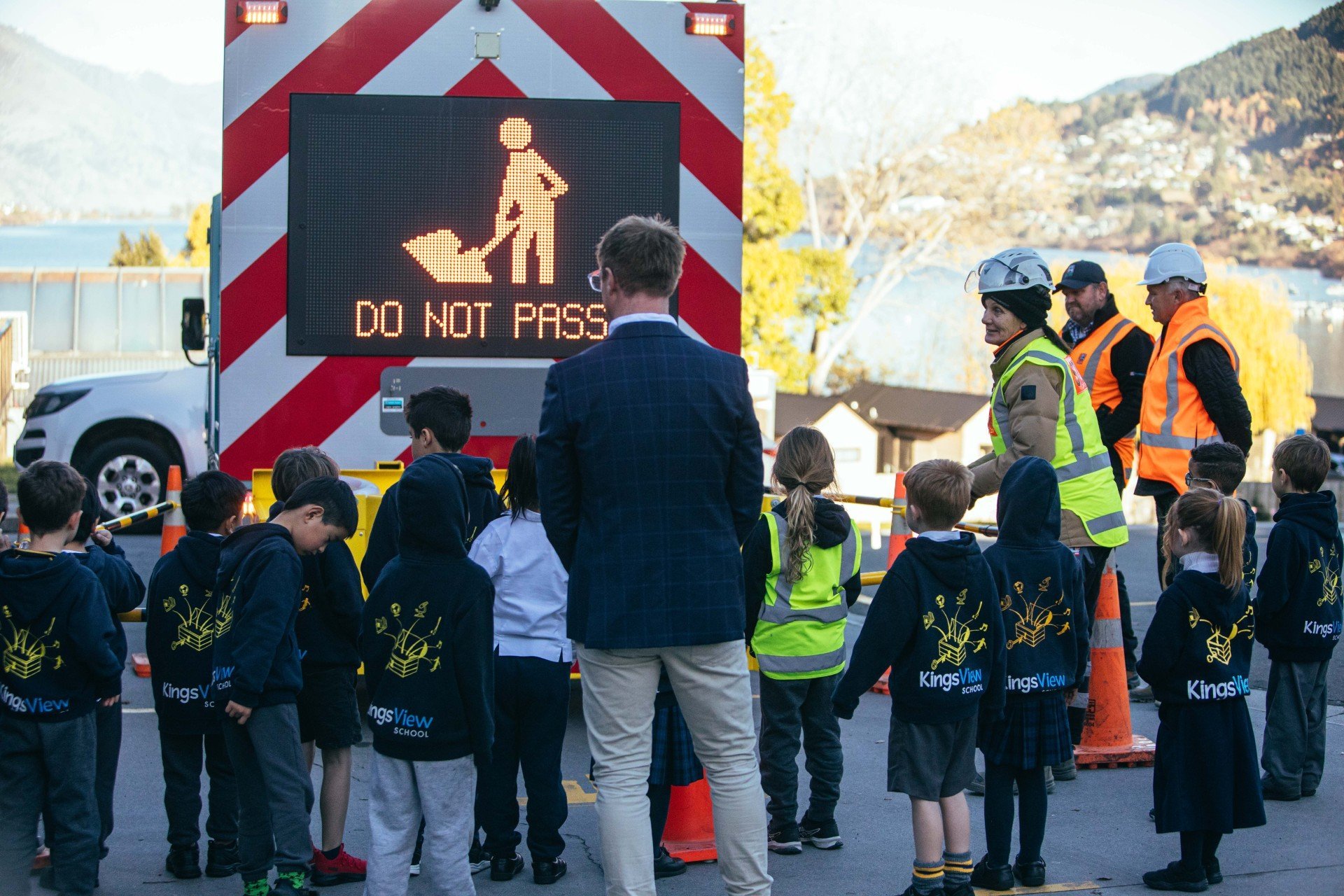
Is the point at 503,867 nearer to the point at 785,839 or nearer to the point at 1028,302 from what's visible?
the point at 785,839

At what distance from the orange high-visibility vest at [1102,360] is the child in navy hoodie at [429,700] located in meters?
3.84

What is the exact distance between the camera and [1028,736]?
4246 mm

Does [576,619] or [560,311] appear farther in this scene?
[560,311]

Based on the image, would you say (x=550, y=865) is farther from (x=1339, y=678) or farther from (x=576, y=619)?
(x=1339, y=678)

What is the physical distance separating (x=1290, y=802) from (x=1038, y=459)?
1.92 meters

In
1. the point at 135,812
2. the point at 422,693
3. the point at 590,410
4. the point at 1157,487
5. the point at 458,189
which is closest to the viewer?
the point at 590,410

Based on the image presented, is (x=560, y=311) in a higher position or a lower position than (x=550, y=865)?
higher

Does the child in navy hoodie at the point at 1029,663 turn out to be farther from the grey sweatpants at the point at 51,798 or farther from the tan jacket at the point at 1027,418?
the grey sweatpants at the point at 51,798

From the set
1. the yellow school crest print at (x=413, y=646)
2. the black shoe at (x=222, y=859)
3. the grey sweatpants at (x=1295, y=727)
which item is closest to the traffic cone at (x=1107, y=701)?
the grey sweatpants at (x=1295, y=727)

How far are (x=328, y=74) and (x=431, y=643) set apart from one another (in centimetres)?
298

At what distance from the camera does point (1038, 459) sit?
4398 mm

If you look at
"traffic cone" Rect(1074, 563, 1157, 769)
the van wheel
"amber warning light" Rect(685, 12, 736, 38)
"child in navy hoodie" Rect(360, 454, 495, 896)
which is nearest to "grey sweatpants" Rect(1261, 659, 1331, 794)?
"traffic cone" Rect(1074, 563, 1157, 769)

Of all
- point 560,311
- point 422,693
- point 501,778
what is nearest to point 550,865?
point 501,778

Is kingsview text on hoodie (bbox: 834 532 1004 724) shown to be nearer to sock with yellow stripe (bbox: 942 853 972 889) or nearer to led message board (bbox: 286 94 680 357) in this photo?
sock with yellow stripe (bbox: 942 853 972 889)
